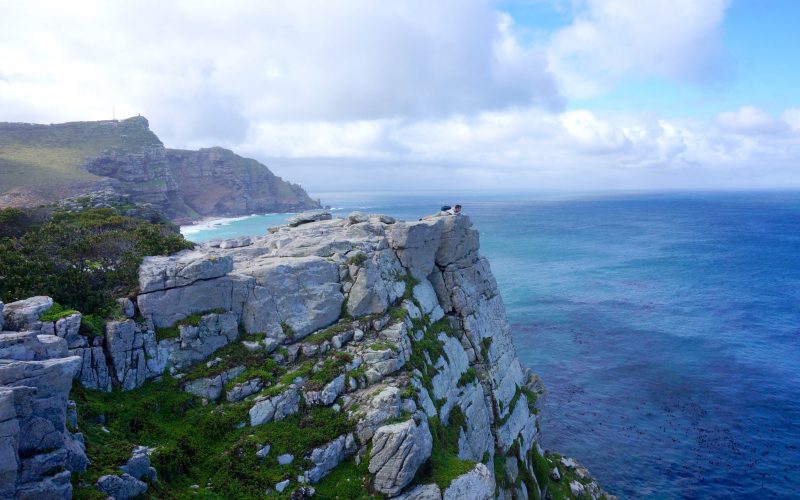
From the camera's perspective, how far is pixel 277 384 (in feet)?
72.6

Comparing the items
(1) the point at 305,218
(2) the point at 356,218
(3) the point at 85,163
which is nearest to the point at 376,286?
(2) the point at 356,218

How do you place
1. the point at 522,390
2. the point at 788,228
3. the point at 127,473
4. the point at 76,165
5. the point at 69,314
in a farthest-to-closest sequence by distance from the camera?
the point at 788,228 → the point at 76,165 → the point at 522,390 → the point at 69,314 → the point at 127,473

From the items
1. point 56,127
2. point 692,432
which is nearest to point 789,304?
point 692,432

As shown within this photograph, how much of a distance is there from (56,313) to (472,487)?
19.7 metres

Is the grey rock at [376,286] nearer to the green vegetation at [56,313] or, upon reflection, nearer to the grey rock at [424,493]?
the grey rock at [424,493]

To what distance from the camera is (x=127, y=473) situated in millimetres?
15578

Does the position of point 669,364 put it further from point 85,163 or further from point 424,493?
point 85,163

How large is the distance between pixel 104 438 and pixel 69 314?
5837 millimetres

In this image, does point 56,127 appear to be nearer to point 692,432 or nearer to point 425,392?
point 425,392

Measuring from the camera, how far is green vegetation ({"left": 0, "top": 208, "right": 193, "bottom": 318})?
71.3 ft

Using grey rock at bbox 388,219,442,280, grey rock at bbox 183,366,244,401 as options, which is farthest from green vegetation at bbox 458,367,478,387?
grey rock at bbox 183,366,244,401

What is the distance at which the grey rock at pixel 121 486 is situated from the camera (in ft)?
47.6

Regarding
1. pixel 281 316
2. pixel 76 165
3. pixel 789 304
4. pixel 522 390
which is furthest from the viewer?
pixel 76 165

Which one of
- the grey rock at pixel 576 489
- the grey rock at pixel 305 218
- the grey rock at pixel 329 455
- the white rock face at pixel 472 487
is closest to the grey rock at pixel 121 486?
the grey rock at pixel 329 455
